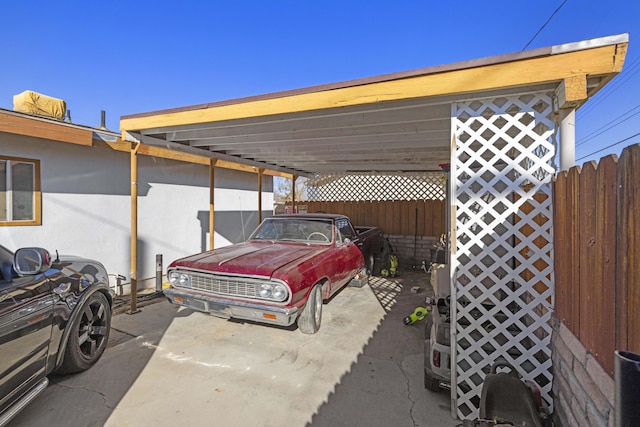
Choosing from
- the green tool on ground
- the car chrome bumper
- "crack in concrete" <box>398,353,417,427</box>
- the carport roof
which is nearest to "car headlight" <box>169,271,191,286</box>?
the car chrome bumper

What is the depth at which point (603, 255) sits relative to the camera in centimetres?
153

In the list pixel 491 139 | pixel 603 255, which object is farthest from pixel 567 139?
pixel 603 255

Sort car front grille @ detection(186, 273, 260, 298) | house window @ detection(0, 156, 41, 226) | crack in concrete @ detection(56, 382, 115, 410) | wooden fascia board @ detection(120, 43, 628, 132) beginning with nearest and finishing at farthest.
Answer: wooden fascia board @ detection(120, 43, 628, 132) → crack in concrete @ detection(56, 382, 115, 410) → car front grille @ detection(186, 273, 260, 298) → house window @ detection(0, 156, 41, 226)

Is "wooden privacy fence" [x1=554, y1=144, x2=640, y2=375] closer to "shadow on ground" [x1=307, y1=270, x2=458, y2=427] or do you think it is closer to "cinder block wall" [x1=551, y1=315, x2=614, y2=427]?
"cinder block wall" [x1=551, y1=315, x2=614, y2=427]

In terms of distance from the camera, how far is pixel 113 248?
5699 mm

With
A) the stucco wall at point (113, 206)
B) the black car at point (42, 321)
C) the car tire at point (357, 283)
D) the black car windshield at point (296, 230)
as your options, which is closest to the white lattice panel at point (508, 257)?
the black car windshield at point (296, 230)

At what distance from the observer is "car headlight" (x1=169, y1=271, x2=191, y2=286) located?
12.8ft

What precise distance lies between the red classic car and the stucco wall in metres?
2.43

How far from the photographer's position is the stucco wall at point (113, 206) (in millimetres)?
4746

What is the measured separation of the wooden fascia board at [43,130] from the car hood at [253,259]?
8.40 feet

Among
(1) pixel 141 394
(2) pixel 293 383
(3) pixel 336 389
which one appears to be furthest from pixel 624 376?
(1) pixel 141 394

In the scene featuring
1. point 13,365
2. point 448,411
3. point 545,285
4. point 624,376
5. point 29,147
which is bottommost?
point 448,411

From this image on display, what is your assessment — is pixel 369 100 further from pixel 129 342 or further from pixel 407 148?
pixel 129 342

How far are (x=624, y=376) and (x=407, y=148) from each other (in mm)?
5198
